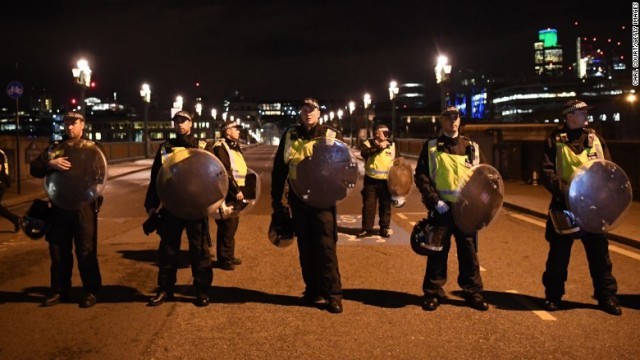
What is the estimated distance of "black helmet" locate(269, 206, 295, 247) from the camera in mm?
6121

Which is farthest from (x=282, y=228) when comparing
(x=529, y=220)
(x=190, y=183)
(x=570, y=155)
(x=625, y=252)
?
(x=529, y=220)

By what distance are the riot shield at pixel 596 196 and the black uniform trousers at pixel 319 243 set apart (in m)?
2.23

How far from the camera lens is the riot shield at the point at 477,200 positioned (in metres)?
5.87

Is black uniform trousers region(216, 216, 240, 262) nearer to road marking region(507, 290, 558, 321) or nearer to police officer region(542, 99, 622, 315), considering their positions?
road marking region(507, 290, 558, 321)

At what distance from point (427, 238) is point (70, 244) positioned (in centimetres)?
348

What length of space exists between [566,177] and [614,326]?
139cm

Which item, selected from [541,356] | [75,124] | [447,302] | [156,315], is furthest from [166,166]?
[541,356]

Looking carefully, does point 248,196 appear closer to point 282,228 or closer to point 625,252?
point 282,228

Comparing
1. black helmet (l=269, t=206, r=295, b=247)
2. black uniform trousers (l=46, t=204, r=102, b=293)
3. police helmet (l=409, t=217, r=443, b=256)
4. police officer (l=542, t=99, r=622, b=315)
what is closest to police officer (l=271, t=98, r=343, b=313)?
black helmet (l=269, t=206, r=295, b=247)

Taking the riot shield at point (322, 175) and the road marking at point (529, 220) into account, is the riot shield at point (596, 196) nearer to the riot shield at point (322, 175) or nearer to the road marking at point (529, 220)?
the riot shield at point (322, 175)

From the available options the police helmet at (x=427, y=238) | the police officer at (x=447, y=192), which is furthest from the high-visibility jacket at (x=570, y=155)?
the police helmet at (x=427, y=238)

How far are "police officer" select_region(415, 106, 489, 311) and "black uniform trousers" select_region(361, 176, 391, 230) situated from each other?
4.24 metres

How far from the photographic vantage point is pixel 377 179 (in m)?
10.3

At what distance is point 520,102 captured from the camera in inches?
6575
